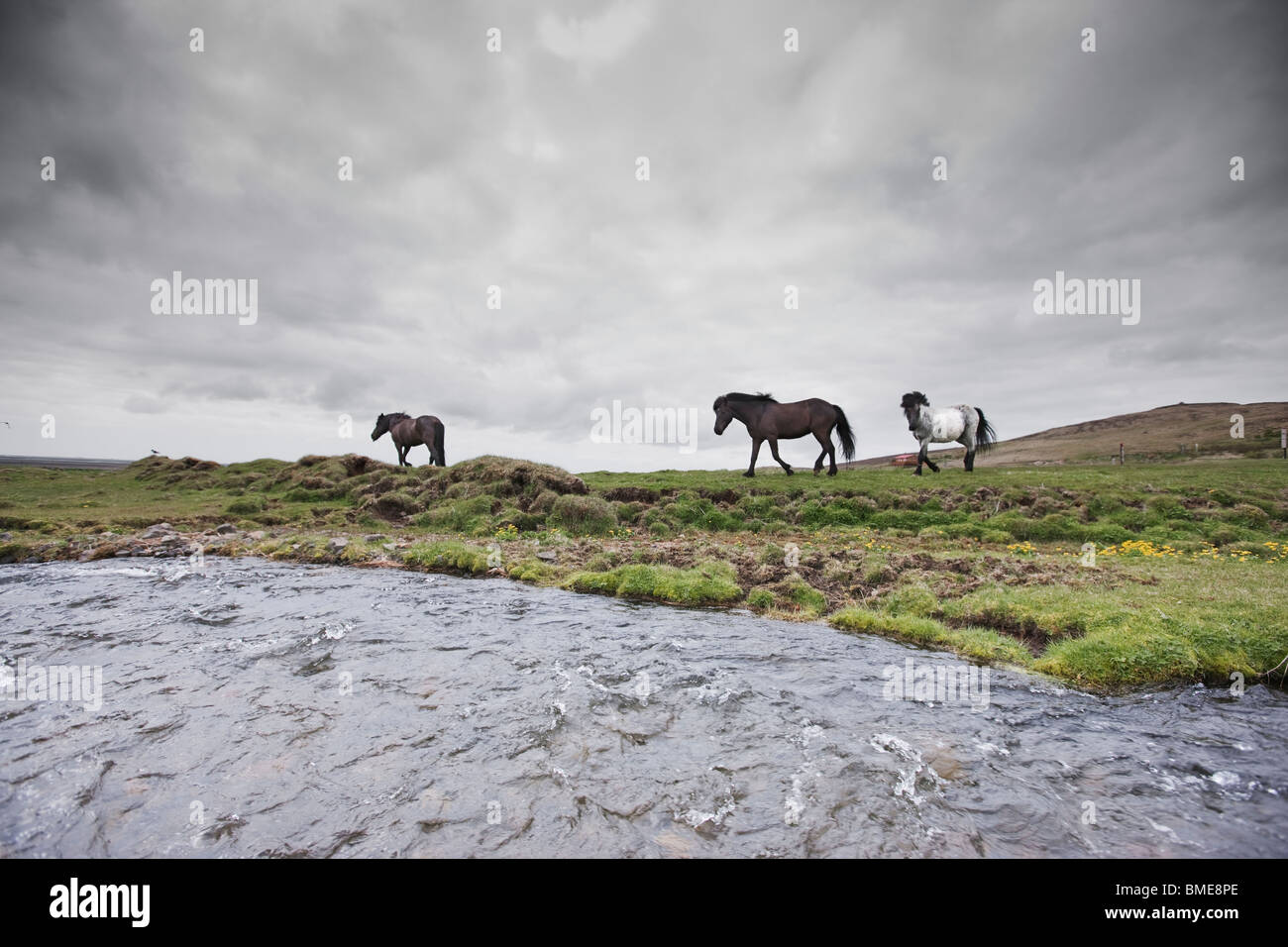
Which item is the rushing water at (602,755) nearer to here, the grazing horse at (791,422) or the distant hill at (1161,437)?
the grazing horse at (791,422)

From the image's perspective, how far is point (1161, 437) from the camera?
233 ft

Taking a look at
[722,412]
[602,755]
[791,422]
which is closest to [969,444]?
[791,422]

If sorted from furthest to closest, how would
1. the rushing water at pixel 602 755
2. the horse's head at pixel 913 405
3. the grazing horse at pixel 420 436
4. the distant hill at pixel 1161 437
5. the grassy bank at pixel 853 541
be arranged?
the distant hill at pixel 1161 437
the grazing horse at pixel 420 436
the horse's head at pixel 913 405
the grassy bank at pixel 853 541
the rushing water at pixel 602 755

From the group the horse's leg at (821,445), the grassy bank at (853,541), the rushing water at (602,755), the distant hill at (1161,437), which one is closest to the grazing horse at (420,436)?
the grassy bank at (853,541)

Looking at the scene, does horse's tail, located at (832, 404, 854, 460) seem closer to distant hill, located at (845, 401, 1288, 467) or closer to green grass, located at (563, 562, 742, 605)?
green grass, located at (563, 562, 742, 605)

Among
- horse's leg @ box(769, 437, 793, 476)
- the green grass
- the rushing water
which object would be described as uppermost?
horse's leg @ box(769, 437, 793, 476)

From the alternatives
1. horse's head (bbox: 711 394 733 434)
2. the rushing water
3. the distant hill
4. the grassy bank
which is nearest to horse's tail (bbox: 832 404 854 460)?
the grassy bank

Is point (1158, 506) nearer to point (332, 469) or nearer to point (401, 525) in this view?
point (401, 525)

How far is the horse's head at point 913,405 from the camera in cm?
2703

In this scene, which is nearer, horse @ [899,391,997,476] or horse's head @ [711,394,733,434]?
horse @ [899,391,997,476]

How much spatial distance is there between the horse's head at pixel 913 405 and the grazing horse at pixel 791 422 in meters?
2.95

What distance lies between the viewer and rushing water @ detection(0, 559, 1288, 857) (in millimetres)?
4215

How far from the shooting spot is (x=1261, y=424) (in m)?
64.1

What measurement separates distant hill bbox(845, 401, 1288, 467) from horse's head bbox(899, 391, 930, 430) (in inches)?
1139
